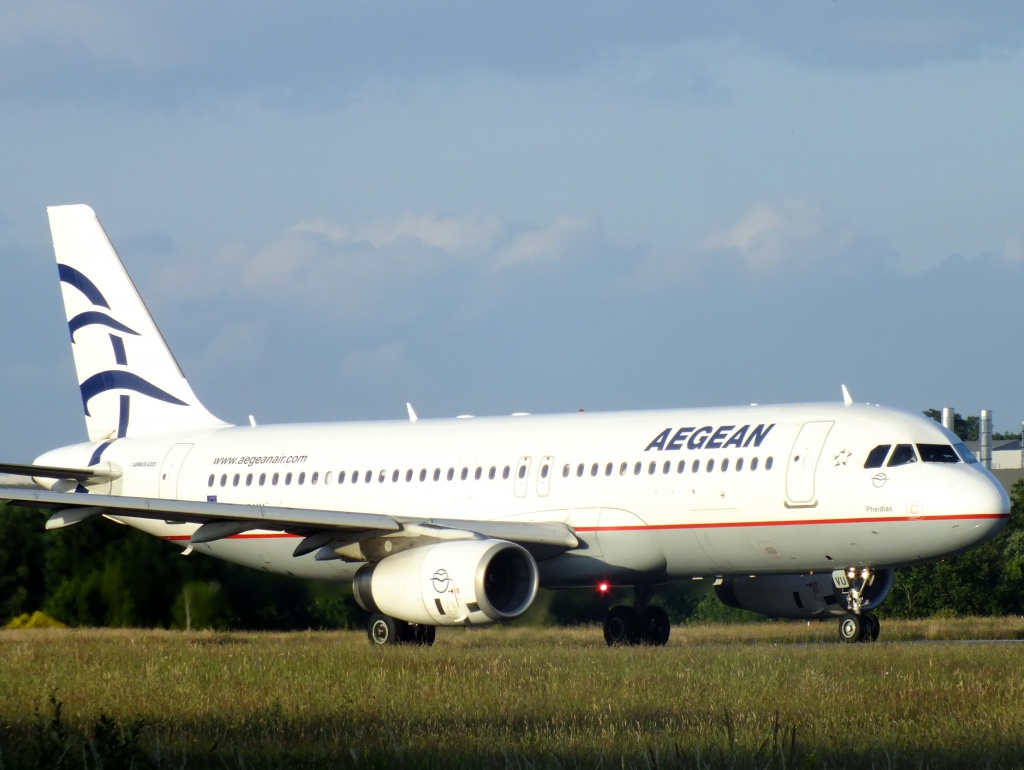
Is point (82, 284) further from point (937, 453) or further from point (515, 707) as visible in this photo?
point (515, 707)

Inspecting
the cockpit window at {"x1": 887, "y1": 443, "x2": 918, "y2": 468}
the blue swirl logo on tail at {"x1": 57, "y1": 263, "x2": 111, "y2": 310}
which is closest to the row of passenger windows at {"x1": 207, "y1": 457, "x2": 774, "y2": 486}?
the cockpit window at {"x1": 887, "y1": 443, "x2": 918, "y2": 468}

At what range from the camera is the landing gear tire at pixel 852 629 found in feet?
Answer: 70.9

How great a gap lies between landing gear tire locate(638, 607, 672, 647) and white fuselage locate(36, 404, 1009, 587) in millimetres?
1286

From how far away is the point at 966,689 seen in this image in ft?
43.0

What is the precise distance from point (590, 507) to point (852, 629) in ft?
13.6

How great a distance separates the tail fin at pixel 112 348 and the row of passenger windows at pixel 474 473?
2833mm

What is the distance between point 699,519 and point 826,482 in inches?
73.8

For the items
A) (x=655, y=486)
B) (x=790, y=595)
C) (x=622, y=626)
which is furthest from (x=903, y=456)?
(x=622, y=626)

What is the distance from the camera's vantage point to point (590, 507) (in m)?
22.4

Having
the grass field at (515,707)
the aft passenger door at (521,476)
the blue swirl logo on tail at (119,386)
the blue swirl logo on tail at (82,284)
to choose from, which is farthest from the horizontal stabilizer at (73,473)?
the aft passenger door at (521,476)

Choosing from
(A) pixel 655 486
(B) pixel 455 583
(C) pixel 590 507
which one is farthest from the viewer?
(C) pixel 590 507

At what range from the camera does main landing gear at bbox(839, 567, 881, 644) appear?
21.6 metres

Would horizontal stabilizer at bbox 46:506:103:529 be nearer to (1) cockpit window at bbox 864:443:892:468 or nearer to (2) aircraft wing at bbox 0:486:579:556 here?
(2) aircraft wing at bbox 0:486:579:556

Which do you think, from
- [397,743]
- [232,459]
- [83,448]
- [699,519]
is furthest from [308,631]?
[397,743]
